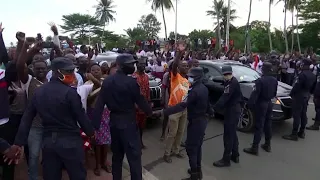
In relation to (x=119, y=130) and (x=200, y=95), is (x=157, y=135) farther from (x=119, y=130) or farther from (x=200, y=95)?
(x=119, y=130)

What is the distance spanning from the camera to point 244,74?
7703mm

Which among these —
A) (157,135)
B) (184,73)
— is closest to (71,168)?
(184,73)

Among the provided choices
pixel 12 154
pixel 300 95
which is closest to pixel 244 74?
pixel 300 95

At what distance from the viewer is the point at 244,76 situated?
7605mm

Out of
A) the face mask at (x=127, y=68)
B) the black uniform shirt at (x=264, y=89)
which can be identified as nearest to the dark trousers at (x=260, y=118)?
the black uniform shirt at (x=264, y=89)

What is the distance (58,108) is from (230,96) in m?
2.96

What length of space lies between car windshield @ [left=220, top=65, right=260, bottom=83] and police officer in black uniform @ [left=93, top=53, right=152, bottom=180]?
4.34 meters

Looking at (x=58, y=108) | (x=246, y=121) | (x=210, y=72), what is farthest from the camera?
(x=210, y=72)

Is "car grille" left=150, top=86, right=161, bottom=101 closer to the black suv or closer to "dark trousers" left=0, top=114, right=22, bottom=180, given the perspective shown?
the black suv

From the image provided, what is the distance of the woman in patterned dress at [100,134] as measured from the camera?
447cm

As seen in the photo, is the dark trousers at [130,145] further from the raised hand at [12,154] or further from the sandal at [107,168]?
the raised hand at [12,154]

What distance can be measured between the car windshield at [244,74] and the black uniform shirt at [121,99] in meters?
4.35

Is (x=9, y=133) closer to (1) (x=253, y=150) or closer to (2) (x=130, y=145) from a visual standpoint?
(2) (x=130, y=145)

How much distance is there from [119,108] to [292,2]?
2808 centimetres
